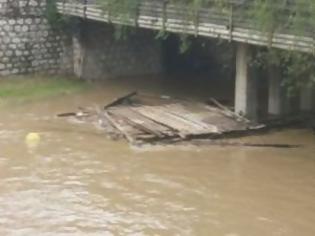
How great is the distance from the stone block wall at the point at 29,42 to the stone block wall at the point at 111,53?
55cm

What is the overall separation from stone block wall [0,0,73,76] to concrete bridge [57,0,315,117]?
13.7ft

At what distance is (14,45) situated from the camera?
27594 mm

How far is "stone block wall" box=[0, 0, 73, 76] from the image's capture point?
2736 cm

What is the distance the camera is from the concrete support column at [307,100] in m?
21.7

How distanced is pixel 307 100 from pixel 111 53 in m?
8.78

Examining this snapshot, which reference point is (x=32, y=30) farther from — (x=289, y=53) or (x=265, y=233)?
(x=265, y=233)

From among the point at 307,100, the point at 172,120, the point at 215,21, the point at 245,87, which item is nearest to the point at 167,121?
the point at 172,120

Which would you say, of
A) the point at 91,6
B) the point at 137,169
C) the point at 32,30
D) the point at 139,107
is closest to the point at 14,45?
the point at 32,30

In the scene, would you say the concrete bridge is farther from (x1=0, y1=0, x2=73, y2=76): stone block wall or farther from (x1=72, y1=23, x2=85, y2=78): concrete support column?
(x1=0, y1=0, x2=73, y2=76): stone block wall

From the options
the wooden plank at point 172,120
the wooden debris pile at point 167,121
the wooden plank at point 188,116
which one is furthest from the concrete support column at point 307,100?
the wooden plank at point 172,120

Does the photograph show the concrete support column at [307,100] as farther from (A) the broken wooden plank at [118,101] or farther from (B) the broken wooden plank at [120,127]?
(A) the broken wooden plank at [118,101]

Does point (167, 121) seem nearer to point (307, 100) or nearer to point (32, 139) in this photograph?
point (32, 139)

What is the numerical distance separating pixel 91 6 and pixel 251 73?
7.19m

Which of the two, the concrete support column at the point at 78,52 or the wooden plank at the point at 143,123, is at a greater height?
the concrete support column at the point at 78,52
